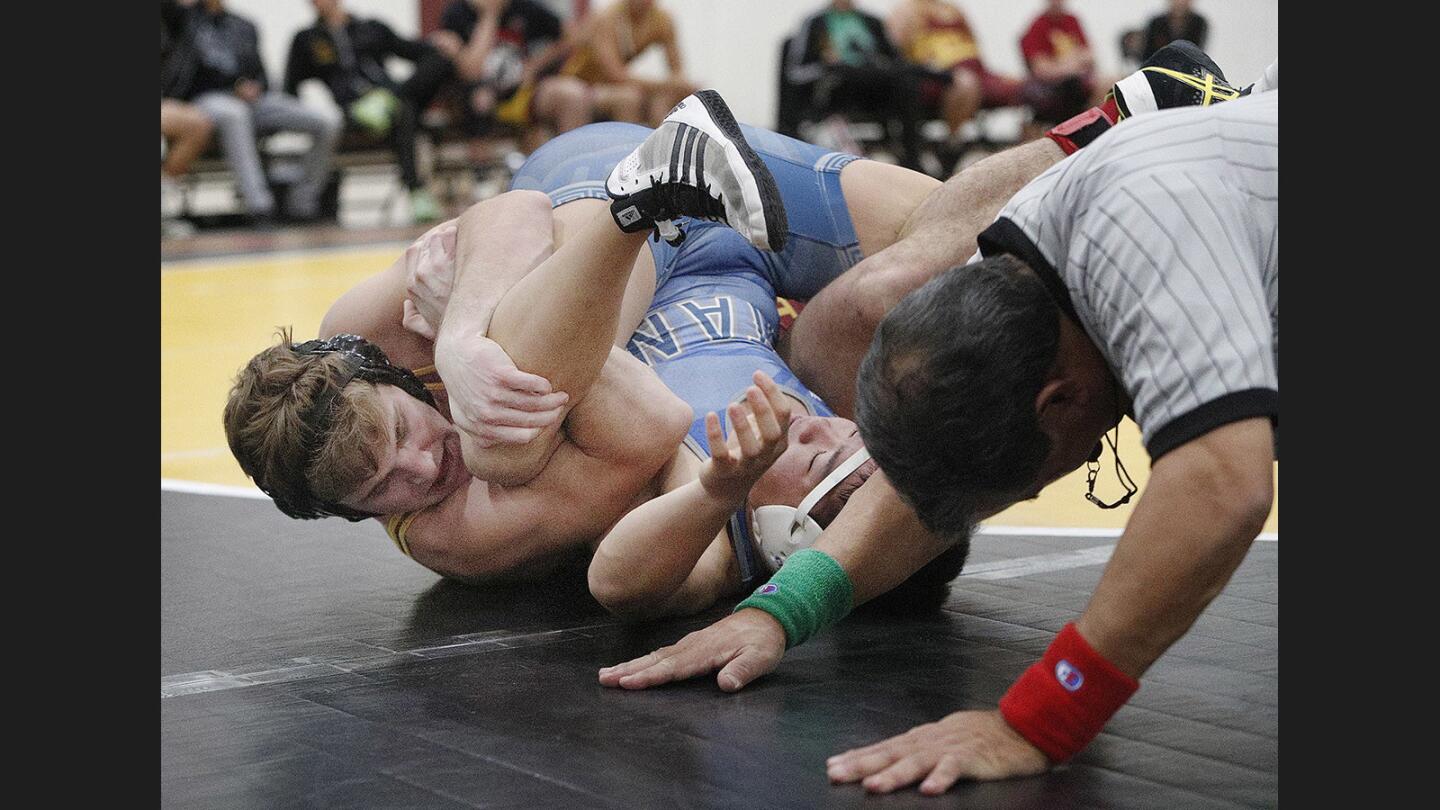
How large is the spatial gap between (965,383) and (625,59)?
369 inches

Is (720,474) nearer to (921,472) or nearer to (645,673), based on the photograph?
(645,673)

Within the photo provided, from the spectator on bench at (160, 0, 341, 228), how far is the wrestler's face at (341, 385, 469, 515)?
682 cm

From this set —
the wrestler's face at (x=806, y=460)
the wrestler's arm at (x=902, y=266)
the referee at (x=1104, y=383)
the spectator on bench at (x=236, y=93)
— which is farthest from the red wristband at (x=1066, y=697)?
the spectator on bench at (x=236, y=93)

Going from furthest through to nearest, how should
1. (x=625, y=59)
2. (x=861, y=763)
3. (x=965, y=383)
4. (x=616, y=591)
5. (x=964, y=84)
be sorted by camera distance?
(x=964, y=84) → (x=625, y=59) → (x=616, y=591) → (x=861, y=763) → (x=965, y=383)

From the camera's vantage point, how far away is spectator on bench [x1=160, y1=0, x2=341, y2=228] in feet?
29.6

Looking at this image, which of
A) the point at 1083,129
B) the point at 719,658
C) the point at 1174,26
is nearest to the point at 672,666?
the point at 719,658

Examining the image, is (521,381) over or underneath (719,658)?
over

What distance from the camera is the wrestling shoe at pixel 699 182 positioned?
2.11 m

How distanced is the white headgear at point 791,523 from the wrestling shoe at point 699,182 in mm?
413

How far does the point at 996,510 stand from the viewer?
1.79 meters

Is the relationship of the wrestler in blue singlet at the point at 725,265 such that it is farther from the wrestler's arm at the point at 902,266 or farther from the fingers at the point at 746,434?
the fingers at the point at 746,434

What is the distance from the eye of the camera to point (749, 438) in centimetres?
203

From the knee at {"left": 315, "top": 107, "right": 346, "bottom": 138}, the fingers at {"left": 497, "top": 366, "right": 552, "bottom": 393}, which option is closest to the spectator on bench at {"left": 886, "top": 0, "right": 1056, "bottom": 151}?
the knee at {"left": 315, "top": 107, "right": 346, "bottom": 138}

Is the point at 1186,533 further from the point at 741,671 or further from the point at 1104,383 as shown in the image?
the point at 741,671
